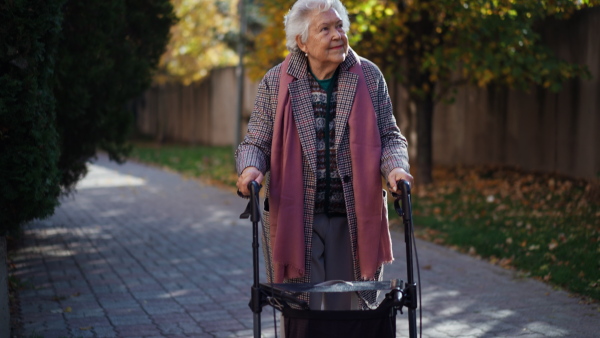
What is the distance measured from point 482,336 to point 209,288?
8.40ft

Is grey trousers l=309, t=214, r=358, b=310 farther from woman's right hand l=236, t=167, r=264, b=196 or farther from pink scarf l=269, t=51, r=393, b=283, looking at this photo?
woman's right hand l=236, t=167, r=264, b=196

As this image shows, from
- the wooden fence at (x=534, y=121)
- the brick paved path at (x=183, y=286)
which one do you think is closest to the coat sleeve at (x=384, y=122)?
the brick paved path at (x=183, y=286)

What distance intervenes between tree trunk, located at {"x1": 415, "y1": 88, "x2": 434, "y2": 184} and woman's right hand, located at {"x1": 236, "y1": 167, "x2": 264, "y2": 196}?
9527 mm

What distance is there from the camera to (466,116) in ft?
47.9

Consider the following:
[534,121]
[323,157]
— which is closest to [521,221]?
[534,121]

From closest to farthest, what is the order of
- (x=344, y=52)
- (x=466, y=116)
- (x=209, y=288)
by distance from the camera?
(x=344, y=52), (x=209, y=288), (x=466, y=116)

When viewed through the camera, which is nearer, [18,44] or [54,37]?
[18,44]

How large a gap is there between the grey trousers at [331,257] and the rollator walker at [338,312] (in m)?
0.32

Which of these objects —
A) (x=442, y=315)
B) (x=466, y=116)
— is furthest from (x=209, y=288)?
(x=466, y=116)

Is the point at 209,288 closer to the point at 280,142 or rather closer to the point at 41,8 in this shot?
the point at 41,8

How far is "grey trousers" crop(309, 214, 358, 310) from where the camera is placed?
3.87 meters

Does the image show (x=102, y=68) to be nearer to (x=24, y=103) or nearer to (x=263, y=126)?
(x=24, y=103)

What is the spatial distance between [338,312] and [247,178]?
2.48 feet

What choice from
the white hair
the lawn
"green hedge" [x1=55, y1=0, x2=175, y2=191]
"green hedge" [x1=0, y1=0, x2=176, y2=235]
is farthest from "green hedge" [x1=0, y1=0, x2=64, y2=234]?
the lawn
